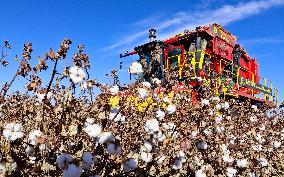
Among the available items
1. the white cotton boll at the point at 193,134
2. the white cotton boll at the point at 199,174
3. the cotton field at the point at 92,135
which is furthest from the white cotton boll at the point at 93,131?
the white cotton boll at the point at 193,134

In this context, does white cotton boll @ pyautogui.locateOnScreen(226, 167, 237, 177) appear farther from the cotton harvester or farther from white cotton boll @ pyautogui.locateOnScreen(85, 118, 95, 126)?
the cotton harvester

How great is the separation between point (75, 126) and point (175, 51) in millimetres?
11598

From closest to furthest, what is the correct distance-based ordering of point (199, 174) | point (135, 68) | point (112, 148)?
point (112, 148) → point (135, 68) → point (199, 174)

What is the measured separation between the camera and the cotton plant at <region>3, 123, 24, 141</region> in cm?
265

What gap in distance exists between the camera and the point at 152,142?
12.7ft

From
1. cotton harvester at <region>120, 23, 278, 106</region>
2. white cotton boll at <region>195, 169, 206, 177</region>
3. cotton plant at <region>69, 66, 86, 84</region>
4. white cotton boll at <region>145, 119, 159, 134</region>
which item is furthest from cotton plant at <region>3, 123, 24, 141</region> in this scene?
cotton harvester at <region>120, 23, 278, 106</region>

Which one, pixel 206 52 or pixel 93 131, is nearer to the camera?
pixel 93 131

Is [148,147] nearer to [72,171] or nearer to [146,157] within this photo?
[146,157]

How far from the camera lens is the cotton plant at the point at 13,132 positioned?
104 inches

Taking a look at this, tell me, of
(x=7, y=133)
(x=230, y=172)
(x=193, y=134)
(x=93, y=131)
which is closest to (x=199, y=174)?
(x=193, y=134)

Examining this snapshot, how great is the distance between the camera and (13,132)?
106 inches

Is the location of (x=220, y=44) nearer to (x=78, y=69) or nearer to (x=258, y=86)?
(x=258, y=86)

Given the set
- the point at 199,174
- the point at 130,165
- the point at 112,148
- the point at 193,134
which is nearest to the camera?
the point at 112,148

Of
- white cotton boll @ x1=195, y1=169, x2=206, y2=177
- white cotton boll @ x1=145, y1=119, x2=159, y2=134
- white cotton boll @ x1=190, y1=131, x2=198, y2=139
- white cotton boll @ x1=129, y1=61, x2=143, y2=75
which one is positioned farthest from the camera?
white cotton boll @ x1=190, y1=131, x2=198, y2=139
